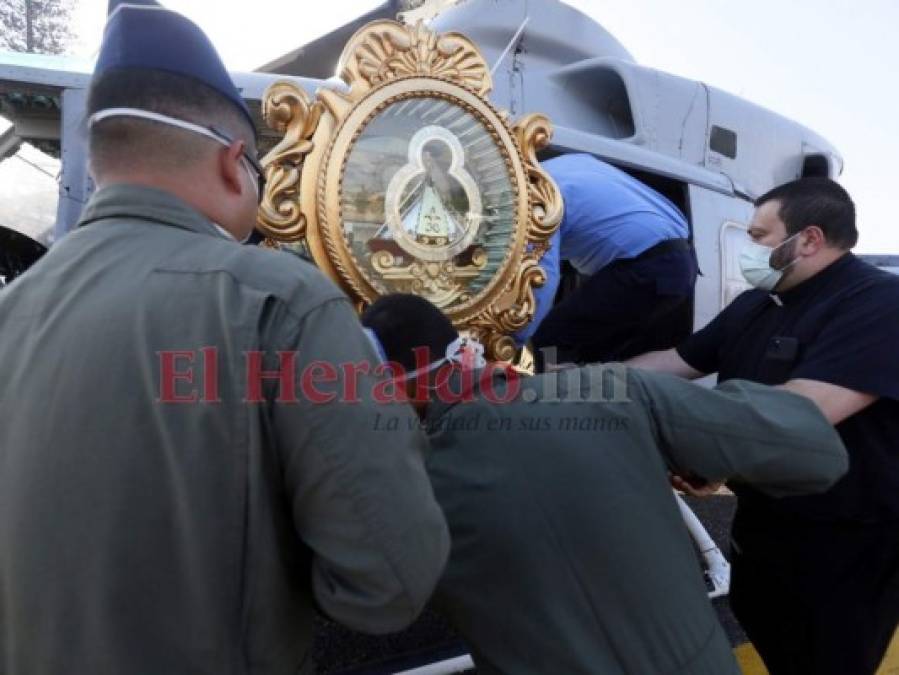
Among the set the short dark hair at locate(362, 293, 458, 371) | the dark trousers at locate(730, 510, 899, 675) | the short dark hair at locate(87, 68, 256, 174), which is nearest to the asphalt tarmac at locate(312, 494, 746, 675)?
the dark trousers at locate(730, 510, 899, 675)

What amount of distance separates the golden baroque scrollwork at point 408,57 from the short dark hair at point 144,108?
0.97 metres

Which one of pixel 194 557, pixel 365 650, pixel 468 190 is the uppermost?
pixel 468 190

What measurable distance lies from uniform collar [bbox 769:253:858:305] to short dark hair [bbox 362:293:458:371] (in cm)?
113

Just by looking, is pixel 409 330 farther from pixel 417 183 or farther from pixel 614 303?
pixel 614 303

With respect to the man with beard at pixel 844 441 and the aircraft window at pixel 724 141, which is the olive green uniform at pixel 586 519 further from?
the aircraft window at pixel 724 141

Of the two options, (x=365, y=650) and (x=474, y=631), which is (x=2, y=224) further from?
(x=474, y=631)

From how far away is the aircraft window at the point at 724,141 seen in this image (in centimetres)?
473

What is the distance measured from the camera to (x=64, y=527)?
90cm

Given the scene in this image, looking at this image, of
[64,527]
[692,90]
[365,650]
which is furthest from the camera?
[692,90]

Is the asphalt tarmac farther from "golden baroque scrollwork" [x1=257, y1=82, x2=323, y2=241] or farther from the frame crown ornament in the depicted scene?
"golden baroque scrollwork" [x1=257, y1=82, x2=323, y2=241]

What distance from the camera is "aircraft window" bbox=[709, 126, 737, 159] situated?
186 inches

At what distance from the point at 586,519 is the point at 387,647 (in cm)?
154

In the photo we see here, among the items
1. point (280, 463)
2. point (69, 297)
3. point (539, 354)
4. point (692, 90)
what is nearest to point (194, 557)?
point (280, 463)

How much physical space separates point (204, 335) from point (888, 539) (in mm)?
1776
